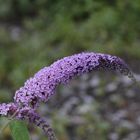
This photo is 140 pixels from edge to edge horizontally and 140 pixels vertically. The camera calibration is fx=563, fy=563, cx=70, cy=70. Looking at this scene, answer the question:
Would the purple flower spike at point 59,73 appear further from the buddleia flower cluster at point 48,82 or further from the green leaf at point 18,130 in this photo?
the green leaf at point 18,130

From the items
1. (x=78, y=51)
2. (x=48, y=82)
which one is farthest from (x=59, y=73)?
(x=78, y=51)

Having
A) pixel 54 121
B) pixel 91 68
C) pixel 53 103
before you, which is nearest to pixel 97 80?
pixel 53 103

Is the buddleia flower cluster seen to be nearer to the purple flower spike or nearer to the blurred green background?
the purple flower spike

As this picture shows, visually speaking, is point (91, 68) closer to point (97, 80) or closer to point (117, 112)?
point (117, 112)

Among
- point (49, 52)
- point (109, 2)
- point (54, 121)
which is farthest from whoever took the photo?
point (109, 2)

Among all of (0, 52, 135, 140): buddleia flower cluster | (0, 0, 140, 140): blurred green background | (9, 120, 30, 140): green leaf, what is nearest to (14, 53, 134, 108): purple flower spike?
(0, 52, 135, 140): buddleia flower cluster

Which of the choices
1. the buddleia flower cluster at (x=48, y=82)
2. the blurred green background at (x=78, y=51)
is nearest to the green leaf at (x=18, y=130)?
the buddleia flower cluster at (x=48, y=82)
